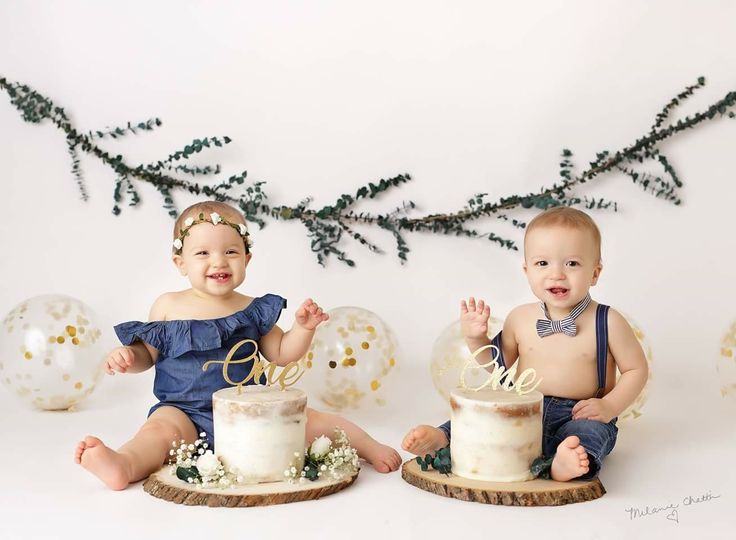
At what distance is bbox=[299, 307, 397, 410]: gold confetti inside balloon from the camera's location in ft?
10.00

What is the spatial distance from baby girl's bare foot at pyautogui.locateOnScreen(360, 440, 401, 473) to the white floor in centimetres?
3

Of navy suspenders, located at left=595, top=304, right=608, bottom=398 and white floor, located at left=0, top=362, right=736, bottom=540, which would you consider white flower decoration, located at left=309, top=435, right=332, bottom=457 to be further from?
navy suspenders, located at left=595, top=304, right=608, bottom=398

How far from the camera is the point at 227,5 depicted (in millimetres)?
3734

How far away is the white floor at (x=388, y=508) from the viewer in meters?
1.95

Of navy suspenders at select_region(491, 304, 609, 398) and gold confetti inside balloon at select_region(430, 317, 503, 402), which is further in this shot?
gold confetti inside balloon at select_region(430, 317, 503, 402)

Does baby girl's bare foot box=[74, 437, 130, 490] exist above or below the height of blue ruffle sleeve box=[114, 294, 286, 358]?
below

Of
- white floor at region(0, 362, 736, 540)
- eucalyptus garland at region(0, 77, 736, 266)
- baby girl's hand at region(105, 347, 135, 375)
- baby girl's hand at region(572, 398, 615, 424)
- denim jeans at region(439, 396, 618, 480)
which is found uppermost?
eucalyptus garland at region(0, 77, 736, 266)

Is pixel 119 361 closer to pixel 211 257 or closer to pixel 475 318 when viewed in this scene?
pixel 211 257

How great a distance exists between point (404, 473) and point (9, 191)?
2254 mm

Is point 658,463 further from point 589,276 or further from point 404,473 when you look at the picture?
point 404,473

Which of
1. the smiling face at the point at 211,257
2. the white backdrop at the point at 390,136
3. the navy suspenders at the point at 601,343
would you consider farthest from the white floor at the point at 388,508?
the white backdrop at the point at 390,136

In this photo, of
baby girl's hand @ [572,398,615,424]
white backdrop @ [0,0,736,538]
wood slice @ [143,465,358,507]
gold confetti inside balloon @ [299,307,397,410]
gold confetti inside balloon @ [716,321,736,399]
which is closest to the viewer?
wood slice @ [143,465,358,507]

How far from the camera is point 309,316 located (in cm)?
259

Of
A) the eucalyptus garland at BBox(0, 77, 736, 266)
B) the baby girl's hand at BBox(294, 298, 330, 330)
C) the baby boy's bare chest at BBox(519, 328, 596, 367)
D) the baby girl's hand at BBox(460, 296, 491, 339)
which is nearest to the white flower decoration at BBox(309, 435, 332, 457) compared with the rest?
the baby girl's hand at BBox(294, 298, 330, 330)
